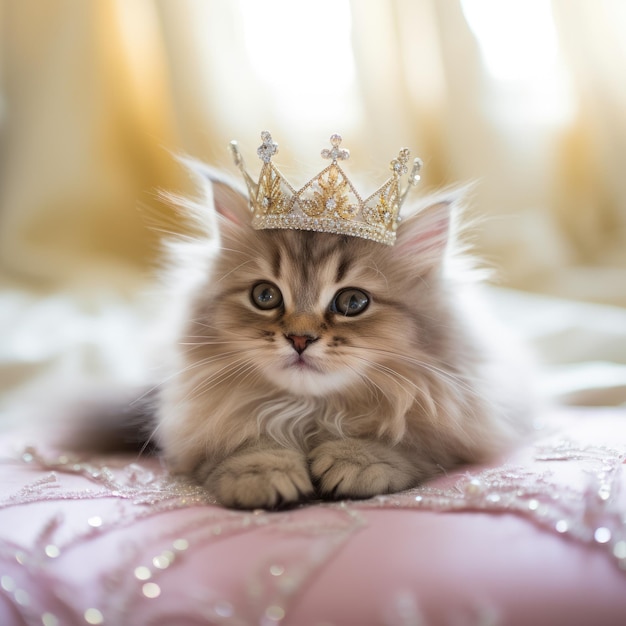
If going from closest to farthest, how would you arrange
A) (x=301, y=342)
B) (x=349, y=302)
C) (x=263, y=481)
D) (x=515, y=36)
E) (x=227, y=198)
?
1. (x=263, y=481)
2. (x=301, y=342)
3. (x=349, y=302)
4. (x=227, y=198)
5. (x=515, y=36)

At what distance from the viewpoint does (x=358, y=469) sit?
1132 mm

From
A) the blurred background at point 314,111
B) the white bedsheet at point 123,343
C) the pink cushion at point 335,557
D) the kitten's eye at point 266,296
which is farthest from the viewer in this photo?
the blurred background at point 314,111

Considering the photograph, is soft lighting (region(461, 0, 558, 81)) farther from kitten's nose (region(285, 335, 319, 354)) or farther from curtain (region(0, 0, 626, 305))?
kitten's nose (region(285, 335, 319, 354))

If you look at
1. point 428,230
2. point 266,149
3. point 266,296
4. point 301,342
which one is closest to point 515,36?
point 428,230

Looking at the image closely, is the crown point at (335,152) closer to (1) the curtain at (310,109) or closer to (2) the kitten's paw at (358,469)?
(2) the kitten's paw at (358,469)

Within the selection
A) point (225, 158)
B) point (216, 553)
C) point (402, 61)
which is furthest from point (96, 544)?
point (402, 61)

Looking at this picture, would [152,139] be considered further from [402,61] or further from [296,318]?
[296,318]

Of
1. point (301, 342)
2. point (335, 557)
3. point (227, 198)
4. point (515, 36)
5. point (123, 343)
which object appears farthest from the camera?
point (515, 36)

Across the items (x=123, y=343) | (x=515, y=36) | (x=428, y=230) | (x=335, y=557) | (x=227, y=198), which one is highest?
(x=515, y=36)

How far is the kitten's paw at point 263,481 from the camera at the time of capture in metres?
1.07

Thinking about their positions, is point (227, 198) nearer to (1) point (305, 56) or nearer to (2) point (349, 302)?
(2) point (349, 302)

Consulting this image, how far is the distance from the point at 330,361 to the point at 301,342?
0.22 ft

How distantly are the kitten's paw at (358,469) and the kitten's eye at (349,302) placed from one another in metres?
0.25

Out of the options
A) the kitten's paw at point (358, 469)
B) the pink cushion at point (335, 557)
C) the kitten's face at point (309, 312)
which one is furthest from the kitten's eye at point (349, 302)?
the pink cushion at point (335, 557)
